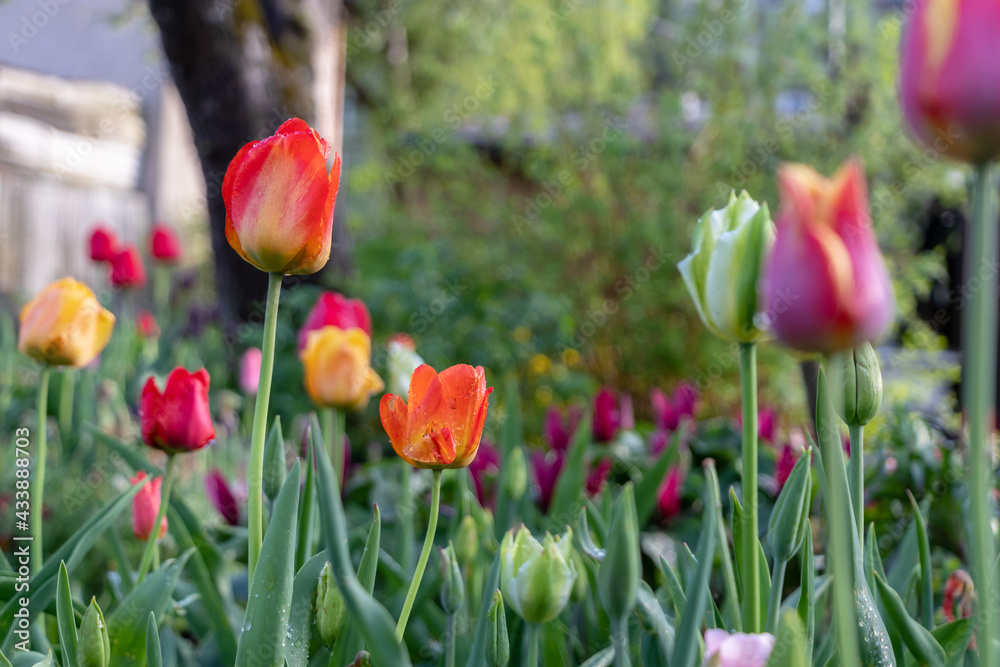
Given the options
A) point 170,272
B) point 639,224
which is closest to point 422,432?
point 639,224

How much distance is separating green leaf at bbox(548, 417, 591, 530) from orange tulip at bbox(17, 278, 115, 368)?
0.74 metres

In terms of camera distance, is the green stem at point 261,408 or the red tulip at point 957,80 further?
the green stem at point 261,408

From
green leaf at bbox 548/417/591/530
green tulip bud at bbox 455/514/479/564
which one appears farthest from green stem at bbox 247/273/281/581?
green leaf at bbox 548/417/591/530

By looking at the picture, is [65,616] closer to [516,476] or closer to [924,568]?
[516,476]

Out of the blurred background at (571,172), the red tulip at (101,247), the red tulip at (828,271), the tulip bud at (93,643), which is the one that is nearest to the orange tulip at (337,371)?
the tulip bud at (93,643)

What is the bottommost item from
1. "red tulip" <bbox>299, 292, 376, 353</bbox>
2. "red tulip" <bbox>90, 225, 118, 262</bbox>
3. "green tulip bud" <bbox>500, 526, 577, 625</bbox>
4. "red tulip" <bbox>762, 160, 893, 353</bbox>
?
"green tulip bud" <bbox>500, 526, 577, 625</bbox>

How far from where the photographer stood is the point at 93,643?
64 cm

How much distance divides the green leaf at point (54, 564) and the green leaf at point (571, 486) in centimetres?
68

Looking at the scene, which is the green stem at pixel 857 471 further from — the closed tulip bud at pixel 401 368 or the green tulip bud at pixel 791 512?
the closed tulip bud at pixel 401 368

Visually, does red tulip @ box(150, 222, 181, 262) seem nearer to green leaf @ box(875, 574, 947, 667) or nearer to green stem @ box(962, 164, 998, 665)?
green leaf @ box(875, 574, 947, 667)

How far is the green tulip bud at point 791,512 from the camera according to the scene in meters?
0.64

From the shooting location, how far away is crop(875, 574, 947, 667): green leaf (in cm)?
64

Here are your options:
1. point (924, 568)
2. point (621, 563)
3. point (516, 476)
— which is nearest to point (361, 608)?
point (621, 563)

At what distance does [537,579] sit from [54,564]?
20.1 inches
